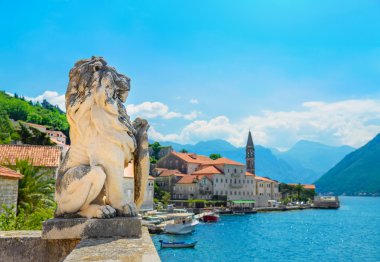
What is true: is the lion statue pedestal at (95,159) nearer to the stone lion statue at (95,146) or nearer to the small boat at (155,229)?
the stone lion statue at (95,146)

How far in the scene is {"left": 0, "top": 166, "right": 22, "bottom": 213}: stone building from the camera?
14945 mm

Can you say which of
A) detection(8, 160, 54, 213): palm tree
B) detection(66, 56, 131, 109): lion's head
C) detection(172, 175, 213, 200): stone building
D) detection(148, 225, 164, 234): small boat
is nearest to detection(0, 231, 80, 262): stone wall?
detection(66, 56, 131, 109): lion's head

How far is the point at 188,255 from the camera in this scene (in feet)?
105

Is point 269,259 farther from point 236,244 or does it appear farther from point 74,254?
point 74,254

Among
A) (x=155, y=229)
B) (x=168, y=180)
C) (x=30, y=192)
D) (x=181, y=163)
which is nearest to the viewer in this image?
(x=30, y=192)

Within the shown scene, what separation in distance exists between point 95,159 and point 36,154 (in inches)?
985

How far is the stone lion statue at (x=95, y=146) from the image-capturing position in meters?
3.82

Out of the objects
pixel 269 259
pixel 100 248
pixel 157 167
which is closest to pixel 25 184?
pixel 100 248

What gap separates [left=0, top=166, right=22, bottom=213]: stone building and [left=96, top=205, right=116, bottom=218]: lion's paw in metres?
12.5

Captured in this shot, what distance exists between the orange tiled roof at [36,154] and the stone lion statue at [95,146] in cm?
2271

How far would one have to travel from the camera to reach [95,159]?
3.90 m

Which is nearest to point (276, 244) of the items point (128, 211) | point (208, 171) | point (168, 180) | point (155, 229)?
point (155, 229)

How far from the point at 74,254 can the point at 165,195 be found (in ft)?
248

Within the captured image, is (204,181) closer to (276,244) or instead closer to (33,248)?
(276,244)
